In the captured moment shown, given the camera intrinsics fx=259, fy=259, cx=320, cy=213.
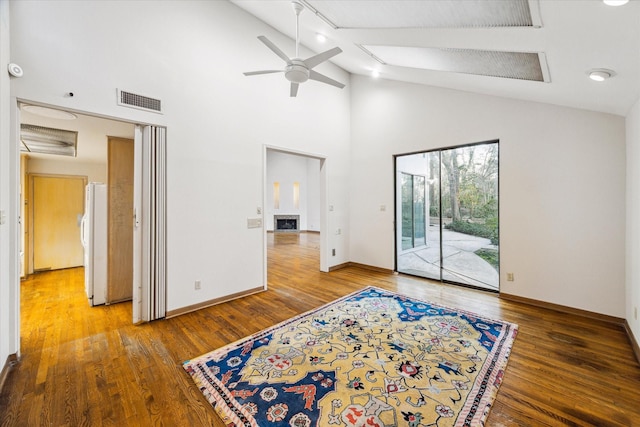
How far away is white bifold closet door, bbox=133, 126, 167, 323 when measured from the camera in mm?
3117

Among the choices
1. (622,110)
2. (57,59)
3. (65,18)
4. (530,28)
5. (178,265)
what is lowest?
(178,265)

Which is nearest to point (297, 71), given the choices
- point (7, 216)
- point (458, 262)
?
point (7, 216)

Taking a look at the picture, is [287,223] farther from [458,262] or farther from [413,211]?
[458,262]

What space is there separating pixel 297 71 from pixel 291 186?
10504 millimetres

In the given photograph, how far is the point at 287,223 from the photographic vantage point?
1327 centimetres

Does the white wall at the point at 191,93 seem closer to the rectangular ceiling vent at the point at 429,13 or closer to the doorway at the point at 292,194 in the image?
the rectangular ceiling vent at the point at 429,13

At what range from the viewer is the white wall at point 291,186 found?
42.8ft

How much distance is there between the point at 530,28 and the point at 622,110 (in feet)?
Answer: 6.79

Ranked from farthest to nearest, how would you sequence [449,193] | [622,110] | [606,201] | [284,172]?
1. [284,172]
2. [449,193]
3. [606,201]
4. [622,110]

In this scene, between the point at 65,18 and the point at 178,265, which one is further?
the point at 178,265

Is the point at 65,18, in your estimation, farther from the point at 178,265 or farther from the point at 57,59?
the point at 178,265

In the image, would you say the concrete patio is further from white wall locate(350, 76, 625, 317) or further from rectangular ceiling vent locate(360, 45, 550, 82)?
rectangular ceiling vent locate(360, 45, 550, 82)

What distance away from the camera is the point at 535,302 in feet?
11.8

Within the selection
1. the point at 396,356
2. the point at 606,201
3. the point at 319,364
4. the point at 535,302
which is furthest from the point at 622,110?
the point at 319,364
